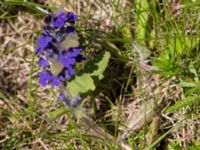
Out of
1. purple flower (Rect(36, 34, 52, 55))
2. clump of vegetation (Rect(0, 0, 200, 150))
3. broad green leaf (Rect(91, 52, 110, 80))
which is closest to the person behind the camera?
purple flower (Rect(36, 34, 52, 55))

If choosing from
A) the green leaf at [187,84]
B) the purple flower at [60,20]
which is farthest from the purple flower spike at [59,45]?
the green leaf at [187,84]

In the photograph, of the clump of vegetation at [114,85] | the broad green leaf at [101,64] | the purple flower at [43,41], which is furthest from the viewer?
the broad green leaf at [101,64]

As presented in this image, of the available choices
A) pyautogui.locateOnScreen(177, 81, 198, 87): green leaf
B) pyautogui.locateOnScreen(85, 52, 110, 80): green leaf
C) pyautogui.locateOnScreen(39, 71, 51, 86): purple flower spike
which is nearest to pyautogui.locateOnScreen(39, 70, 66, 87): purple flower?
pyautogui.locateOnScreen(39, 71, 51, 86): purple flower spike

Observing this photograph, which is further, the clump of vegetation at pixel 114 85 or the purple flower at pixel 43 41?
the clump of vegetation at pixel 114 85

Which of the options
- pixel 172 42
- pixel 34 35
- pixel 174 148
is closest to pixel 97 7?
pixel 34 35

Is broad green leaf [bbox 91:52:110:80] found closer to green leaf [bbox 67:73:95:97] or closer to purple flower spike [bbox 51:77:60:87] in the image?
green leaf [bbox 67:73:95:97]

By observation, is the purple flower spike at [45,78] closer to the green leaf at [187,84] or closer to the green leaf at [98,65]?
the green leaf at [98,65]

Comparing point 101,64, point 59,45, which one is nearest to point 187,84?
point 101,64

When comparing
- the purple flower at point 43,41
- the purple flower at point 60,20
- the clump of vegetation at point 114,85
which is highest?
the purple flower at point 60,20

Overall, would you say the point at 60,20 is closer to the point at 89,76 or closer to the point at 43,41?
the point at 43,41

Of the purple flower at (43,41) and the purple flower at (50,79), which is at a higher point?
the purple flower at (43,41)

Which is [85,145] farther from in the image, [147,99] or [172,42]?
[172,42]
